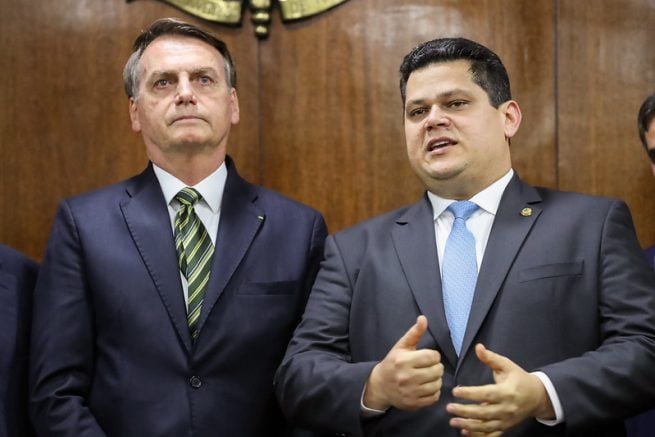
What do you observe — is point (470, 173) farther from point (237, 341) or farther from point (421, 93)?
point (237, 341)

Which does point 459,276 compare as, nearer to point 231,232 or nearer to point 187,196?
point 231,232

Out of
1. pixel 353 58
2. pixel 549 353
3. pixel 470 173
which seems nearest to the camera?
pixel 549 353

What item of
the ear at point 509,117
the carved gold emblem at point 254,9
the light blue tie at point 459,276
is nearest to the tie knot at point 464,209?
the light blue tie at point 459,276

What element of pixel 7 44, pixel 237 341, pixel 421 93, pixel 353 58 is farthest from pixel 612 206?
pixel 7 44

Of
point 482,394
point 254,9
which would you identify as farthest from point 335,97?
point 482,394

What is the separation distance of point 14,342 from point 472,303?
44.3 inches

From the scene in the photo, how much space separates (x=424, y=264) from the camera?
212 cm

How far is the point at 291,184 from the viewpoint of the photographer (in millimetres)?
3002

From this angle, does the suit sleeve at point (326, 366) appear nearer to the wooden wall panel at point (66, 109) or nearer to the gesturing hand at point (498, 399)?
the gesturing hand at point (498, 399)

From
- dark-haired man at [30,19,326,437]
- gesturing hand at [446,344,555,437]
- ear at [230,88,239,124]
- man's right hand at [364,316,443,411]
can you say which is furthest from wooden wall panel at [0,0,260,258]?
gesturing hand at [446,344,555,437]

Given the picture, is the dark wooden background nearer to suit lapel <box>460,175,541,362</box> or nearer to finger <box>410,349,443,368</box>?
suit lapel <box>460,175,541,362</box>

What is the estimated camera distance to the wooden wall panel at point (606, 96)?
285 centimetres

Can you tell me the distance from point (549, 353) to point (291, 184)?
124 centimetres

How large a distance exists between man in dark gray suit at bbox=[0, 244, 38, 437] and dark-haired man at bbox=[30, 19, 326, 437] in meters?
0.09
